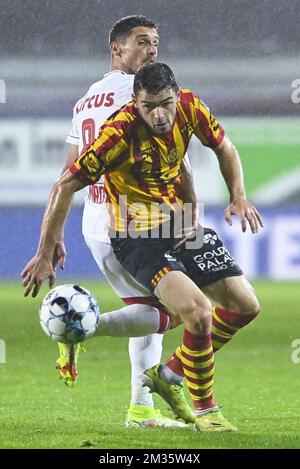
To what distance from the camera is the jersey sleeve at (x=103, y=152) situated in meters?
4.73

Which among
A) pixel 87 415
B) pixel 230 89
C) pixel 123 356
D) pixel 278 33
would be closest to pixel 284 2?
pixel 278 33

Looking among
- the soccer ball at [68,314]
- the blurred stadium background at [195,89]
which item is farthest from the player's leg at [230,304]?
the blurred stadium background at [195,89]

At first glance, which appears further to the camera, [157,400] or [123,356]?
[123,356]

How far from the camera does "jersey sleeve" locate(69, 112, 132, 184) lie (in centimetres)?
473

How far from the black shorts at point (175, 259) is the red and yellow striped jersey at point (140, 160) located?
10 cm

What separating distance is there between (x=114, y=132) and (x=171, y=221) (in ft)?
1.81

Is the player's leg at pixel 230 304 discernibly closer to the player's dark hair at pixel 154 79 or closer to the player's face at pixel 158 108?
the player's face at pixel 158 108

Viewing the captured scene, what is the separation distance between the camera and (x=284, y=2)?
45.5 feet

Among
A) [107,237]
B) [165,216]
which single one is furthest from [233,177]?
[107,237]

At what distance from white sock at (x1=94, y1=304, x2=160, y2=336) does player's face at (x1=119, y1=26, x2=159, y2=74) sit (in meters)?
1.31

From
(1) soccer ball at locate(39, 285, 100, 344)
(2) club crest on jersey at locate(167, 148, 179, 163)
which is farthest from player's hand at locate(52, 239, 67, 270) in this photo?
(2) club crest on jersey at locate(167, 148, 179, 163)

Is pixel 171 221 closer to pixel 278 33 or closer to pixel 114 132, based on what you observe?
pixel 114 132

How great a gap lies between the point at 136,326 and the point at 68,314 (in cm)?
47

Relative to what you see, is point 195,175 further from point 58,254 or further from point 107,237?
point 58,254
